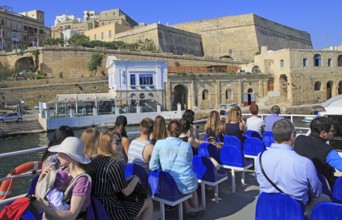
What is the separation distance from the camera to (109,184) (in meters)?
2.89

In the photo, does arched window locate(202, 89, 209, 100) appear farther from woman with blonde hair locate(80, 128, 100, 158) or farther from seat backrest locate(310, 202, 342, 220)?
seat backrest locate(310, 202, 342, 220)

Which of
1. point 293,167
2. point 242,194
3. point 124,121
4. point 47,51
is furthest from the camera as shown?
point 47,51

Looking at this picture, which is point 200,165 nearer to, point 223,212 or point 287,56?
point 223,212

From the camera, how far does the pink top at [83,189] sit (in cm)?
252

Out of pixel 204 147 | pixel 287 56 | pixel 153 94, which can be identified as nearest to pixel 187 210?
pixel 204 147

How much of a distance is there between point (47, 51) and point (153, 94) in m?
17.4

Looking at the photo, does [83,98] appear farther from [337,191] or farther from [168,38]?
[337,191]

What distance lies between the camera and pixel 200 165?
14.7 ft

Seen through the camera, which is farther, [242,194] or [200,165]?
[242,194]

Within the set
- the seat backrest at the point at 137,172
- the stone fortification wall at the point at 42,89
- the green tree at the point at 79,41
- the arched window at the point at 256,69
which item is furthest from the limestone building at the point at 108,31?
the seat backrest at the point at 137,172

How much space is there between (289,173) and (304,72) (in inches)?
1638

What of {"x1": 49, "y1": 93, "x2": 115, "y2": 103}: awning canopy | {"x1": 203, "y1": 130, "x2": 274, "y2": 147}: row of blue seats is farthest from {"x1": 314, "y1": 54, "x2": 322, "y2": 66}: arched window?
{"x1": 203, "y1": 130, "x2": 274, "y2": 147}: row of blue seats

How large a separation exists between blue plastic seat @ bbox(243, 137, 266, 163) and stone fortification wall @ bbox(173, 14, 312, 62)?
4825 cm

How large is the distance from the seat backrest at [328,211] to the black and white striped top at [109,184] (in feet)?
5.49
